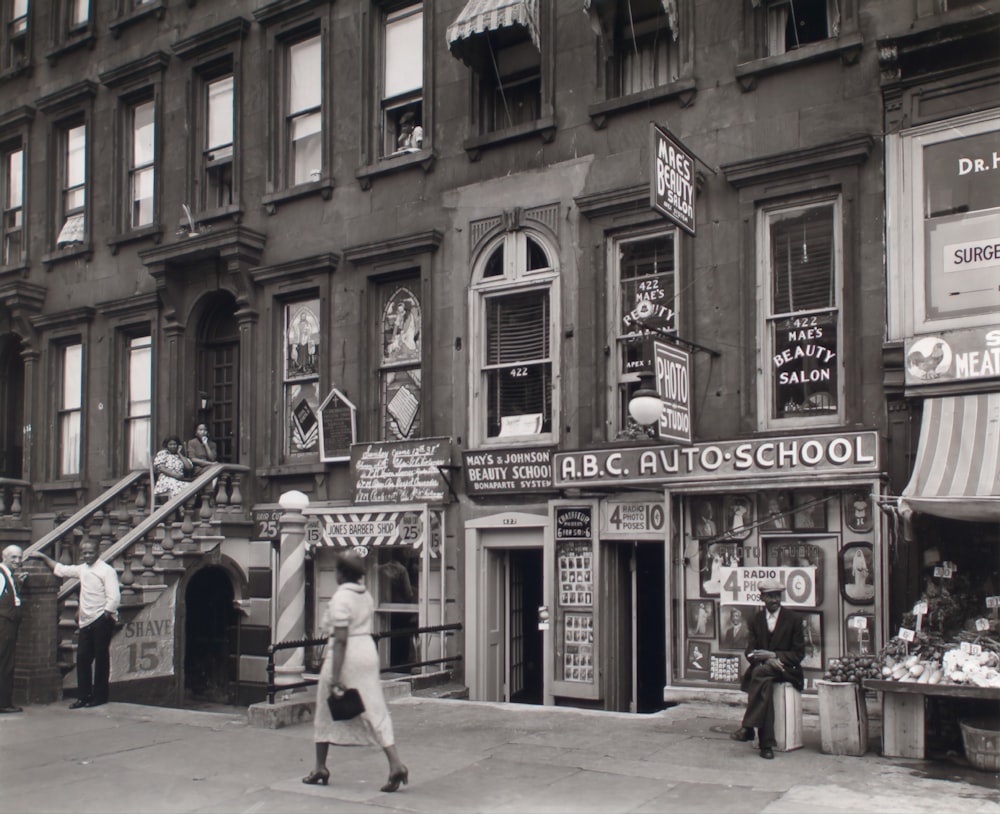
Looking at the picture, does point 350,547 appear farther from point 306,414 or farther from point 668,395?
point 668,395

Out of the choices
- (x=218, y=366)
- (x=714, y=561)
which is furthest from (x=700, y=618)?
(x=218, y=366)

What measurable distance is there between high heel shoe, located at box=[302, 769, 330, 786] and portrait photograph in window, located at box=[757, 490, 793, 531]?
5966 millimetres

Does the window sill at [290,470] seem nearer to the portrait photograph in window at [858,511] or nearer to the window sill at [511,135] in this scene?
the window sill at [511,135]

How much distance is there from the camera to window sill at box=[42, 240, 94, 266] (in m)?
21.3

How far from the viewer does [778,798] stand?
8.77 metres

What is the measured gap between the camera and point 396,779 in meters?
9.09

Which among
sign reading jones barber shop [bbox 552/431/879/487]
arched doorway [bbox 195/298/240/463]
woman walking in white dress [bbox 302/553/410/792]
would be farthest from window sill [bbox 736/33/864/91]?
arched doorway [bbox 195/298/240/463]

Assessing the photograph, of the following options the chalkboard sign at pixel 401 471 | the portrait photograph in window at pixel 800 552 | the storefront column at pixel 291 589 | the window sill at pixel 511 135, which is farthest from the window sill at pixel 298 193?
the portrait photograph in window at pixel 800 552

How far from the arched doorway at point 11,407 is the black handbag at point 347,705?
16.8 meters

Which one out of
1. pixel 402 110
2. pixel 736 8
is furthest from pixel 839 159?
pixel 402 110

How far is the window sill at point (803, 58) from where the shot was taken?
42.7 feet

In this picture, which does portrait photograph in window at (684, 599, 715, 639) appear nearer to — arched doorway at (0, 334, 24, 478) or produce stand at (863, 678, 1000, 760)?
produce stand at (863, 678, 1000, 760)

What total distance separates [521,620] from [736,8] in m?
8.40

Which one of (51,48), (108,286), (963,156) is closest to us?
(963,156)
